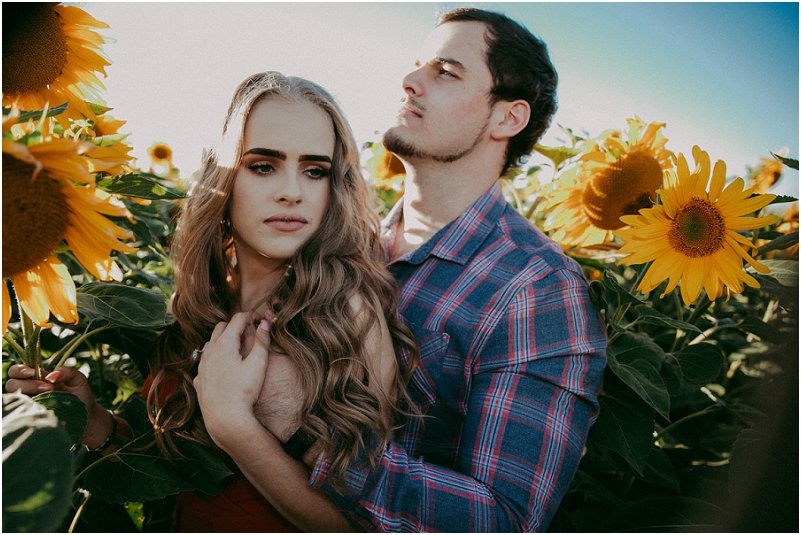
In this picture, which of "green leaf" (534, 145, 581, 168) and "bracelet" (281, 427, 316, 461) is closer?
"bracelet" (281, 427, 316, 461)

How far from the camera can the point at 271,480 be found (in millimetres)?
1515

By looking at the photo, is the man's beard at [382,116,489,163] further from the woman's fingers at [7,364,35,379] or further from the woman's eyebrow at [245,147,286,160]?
the woman's fingers at [7,364,35,379]

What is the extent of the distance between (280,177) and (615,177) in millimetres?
1209

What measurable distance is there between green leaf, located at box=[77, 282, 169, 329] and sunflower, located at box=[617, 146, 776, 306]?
1303mm

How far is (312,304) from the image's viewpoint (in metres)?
1.72

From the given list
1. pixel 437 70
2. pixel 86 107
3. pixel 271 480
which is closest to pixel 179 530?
pixel 271 480

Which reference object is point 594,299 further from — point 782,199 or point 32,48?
point 32,48

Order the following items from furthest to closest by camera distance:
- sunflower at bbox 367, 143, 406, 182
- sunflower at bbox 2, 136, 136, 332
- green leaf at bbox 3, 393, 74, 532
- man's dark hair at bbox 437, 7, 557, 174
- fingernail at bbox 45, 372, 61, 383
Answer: sunflower at bbox 367, 143, 406, 182
man's dark hair at bbox 437, 7, 557, 174
fingernail at bbox 45, 372, 61, 383
sunflower at bbox 2, 136, 136, 332
green leaf at bbox 3, 393, 74, 532

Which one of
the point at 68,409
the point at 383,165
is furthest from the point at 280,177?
the point at 383,165

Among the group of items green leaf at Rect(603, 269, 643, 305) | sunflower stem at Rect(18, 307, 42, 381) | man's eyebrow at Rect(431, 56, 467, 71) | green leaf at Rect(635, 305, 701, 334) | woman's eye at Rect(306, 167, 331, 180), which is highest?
man's eyebrow at Rect(431, 56, 467, 71)

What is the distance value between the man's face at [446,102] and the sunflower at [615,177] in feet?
1.53

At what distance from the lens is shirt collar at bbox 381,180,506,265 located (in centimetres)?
211

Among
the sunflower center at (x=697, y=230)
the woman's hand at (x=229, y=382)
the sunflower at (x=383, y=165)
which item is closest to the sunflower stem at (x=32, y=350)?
the woman's hand at (x=229, y=382)

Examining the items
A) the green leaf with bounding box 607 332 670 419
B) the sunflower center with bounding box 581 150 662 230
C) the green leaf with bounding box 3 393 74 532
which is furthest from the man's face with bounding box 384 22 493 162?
the green leaf with bounding box 3 393 74 532
